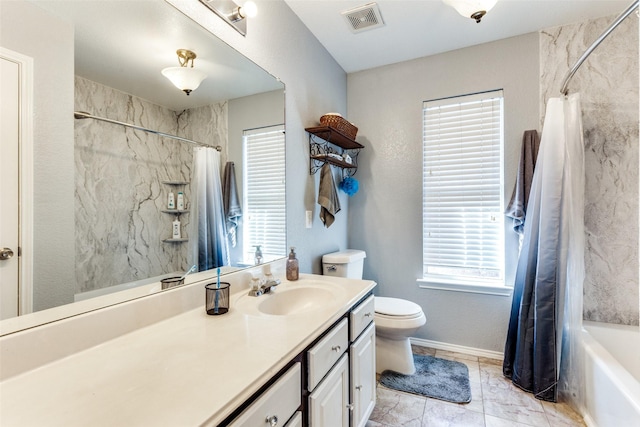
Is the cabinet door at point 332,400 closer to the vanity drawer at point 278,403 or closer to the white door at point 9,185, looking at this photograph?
the vanity drawer at point 278,403

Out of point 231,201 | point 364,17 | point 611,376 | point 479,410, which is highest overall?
point 364,17

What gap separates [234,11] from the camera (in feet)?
4.61

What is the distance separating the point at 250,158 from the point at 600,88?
2.47 m

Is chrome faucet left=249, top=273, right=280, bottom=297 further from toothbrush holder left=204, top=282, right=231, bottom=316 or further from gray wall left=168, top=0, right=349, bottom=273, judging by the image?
gray wall left=168, top=0, right=349, bottom=273

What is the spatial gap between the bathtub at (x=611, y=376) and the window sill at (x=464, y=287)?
1.66 feet

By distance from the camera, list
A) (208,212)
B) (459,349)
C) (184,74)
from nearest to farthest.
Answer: (184,74)
(208,212)
(459,349)

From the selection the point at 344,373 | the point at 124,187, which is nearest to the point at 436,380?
the point at 344,373

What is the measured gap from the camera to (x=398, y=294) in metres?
2.59

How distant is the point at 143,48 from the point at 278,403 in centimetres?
126

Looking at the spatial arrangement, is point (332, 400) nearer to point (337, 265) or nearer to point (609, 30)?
point (337, 265)

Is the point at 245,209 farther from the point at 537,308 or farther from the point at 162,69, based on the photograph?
the point at 537,308

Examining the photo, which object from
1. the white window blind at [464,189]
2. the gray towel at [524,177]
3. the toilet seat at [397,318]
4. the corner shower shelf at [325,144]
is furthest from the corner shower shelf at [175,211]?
the gray towel at [524,177]

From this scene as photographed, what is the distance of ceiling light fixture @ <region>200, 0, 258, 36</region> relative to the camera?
132 centimetres

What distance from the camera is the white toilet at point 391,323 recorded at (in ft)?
6.25
